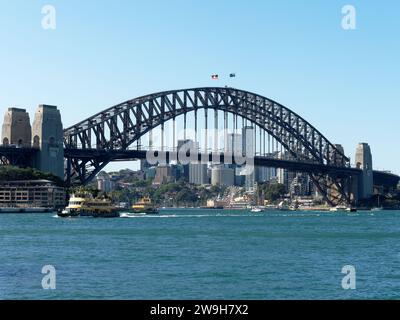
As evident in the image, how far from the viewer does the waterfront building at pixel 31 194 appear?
10356 cm

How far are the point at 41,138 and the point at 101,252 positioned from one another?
2742 inches

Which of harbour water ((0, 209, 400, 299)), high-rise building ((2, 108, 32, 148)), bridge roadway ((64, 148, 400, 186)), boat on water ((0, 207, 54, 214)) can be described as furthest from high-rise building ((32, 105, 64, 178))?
harbour water ((0, 209, 400, 299))

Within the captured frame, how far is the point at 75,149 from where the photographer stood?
111188mm

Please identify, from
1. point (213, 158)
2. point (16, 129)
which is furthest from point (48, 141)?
point (213, 158)

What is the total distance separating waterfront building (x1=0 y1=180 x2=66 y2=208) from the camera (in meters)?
104

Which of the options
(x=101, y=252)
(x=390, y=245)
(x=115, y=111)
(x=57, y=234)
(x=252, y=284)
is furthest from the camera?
(x=115, y=111)

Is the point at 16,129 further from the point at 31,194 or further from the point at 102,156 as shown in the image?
the point at 102,156

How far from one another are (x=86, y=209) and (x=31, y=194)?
22607 millimetres

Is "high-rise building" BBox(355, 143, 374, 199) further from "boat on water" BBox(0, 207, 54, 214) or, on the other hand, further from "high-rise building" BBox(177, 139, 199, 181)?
"boat on water" BBox(0, 207, 54, 214)

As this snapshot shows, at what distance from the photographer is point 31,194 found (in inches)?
4235

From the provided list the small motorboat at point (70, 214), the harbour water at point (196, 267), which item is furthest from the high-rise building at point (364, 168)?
the harbour water at point (196, 267)
